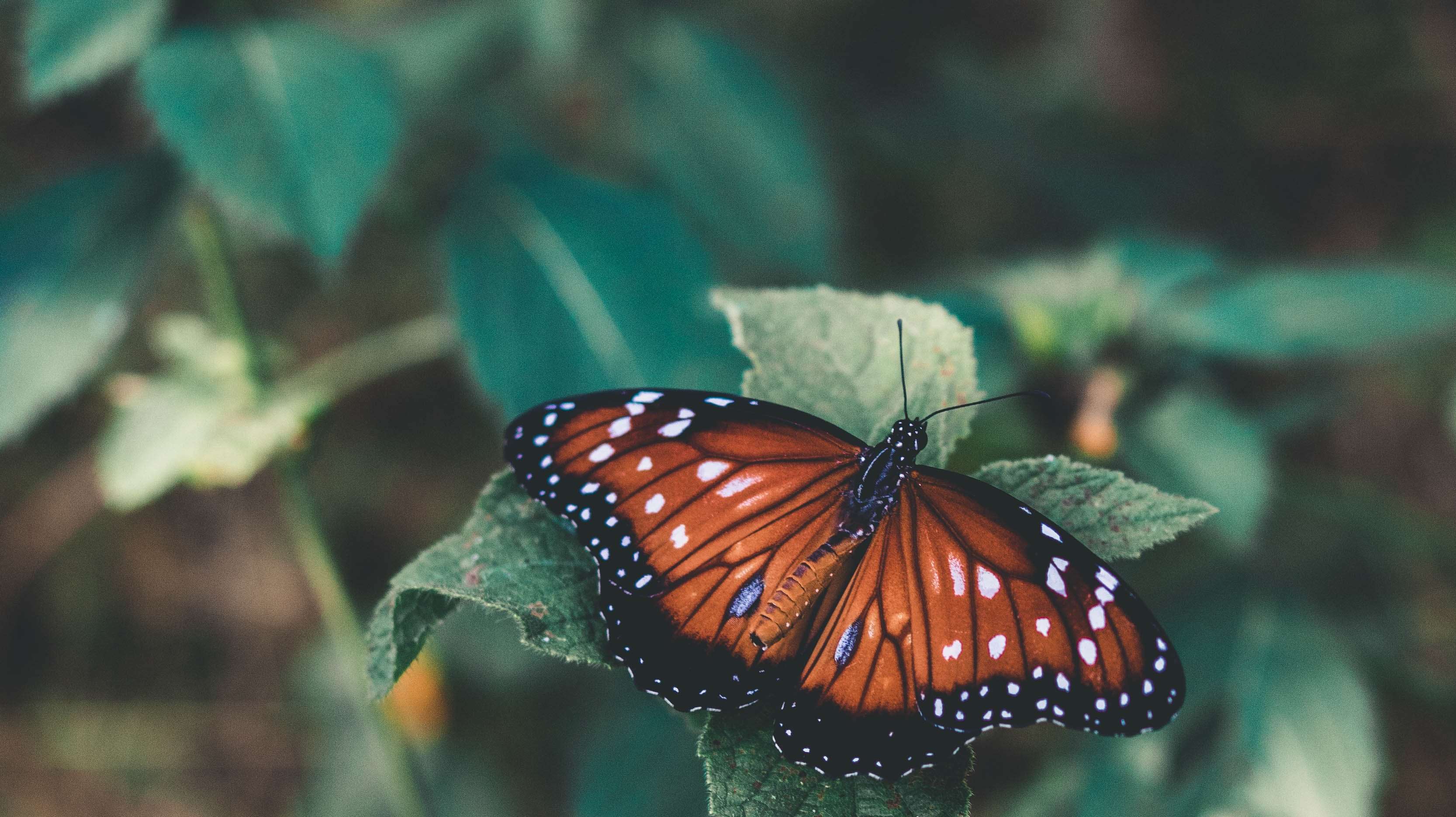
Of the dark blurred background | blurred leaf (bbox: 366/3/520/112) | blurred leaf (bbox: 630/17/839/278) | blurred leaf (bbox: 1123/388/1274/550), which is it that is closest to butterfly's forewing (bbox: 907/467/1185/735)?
the dark blurred background

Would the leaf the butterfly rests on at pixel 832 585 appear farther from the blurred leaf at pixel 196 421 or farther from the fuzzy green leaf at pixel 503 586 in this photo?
the blurred leaf at pixel 196 421

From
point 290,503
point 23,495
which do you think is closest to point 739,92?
point 290,503

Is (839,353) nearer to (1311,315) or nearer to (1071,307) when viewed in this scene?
(1071,307)

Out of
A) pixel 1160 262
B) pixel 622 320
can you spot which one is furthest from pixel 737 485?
pixel 1160 262

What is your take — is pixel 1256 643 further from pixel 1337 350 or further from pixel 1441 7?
pixel 1441 7

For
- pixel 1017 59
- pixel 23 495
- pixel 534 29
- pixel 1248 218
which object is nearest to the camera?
pixel 534 29

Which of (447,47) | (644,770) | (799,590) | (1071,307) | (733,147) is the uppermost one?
(447,47)
